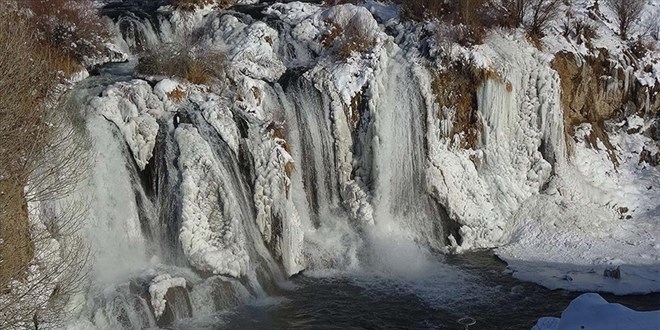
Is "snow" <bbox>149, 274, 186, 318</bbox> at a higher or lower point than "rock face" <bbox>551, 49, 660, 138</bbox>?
lower

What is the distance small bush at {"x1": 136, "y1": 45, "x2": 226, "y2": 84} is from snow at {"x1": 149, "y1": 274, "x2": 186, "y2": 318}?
487 centimetres

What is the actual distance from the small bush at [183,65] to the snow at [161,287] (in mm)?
4866

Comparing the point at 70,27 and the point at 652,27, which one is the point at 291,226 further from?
the point at 652,27

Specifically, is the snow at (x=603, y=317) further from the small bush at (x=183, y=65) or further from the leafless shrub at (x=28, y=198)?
the small bush at (x=183, y=65)

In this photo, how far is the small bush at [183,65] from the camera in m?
14.6

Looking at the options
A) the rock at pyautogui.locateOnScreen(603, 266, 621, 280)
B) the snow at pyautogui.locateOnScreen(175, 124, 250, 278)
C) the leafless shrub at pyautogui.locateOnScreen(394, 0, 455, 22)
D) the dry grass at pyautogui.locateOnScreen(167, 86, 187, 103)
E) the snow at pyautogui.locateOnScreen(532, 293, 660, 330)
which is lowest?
the rock at pyautogui.locateOnScreen(603, 266, 621, 280)

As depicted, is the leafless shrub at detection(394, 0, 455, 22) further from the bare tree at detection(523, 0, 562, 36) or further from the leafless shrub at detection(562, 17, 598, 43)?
the leafless shrub at detection(562, 17, 598, 43)

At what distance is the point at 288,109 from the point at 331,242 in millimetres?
3175

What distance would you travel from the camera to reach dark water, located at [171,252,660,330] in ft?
37.6

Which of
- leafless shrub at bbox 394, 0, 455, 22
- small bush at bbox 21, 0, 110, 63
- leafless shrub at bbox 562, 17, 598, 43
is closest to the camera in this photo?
small bush at bbox 21, 0, 110, 63

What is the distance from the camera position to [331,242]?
47.0 ft

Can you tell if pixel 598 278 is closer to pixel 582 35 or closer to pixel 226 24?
pixel 582 35

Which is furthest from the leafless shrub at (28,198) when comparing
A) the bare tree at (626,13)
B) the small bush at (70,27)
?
the bare tree at (626,13)

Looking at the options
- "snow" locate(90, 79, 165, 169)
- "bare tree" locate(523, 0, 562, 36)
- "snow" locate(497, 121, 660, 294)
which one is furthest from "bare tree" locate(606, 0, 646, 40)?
"snow" locate(90, 79, 165, 169)
